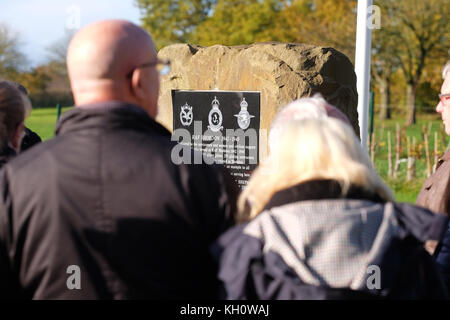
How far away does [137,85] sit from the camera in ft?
5.88

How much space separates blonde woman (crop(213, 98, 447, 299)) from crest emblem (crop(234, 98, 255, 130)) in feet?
8.46

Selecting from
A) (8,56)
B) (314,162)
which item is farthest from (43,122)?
(314,162)

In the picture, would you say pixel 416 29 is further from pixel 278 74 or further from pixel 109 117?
pixel 109 117

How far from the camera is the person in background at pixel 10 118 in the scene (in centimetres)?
219

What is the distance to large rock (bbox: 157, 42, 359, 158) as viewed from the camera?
417 centimetres

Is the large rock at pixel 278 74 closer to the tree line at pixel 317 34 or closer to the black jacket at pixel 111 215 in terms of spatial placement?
the black jacket at pixel 111 215

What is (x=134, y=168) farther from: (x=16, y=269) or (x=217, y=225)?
(x=16, y=269)

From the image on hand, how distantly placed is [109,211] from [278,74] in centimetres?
275

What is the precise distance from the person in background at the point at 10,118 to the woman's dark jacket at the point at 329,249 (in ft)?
3.51

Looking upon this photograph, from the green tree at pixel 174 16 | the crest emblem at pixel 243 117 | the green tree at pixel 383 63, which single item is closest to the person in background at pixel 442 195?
the crest emblem at pixel 243 117

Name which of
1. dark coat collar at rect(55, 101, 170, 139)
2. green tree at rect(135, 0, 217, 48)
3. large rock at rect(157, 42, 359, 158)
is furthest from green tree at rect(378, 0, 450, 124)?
dark coat collar at rect(55, 101, 170, 139)

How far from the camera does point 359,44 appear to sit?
4508 mm

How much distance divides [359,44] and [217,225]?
322 centimetres

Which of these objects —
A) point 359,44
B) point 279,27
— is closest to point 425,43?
point 279,27
